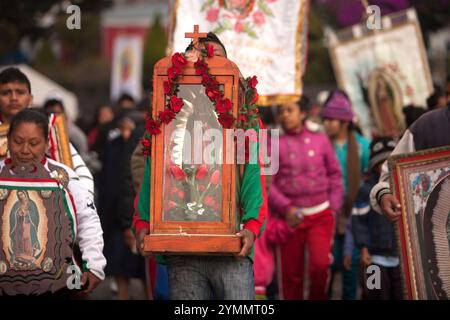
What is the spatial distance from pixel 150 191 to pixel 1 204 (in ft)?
2.82

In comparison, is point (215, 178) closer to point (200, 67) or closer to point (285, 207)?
point (200, 67)

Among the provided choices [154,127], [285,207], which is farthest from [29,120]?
[285,207]

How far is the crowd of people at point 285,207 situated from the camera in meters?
6.41

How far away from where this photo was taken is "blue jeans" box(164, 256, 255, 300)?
6.30m

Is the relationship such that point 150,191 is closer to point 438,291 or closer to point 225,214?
point 225,214

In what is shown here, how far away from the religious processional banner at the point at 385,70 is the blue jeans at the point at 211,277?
7.64 meters

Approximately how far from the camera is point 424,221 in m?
6.98

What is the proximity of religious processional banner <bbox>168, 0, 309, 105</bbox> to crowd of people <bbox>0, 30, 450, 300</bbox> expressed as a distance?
0.67 metres

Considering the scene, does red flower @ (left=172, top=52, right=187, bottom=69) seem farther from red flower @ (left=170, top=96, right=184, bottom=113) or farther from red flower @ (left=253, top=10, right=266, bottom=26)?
red flower @ (left=253, top=10, right=266, bottom=26)

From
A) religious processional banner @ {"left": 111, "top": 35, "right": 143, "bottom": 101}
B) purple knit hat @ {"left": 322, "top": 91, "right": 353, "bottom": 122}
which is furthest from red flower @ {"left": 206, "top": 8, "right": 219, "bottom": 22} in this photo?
religious processional banner @ {"left": 111, "top": 35, "right": 143, "bottom": 101}

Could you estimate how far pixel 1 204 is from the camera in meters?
6.50

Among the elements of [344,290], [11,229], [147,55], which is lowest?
[344,290]
